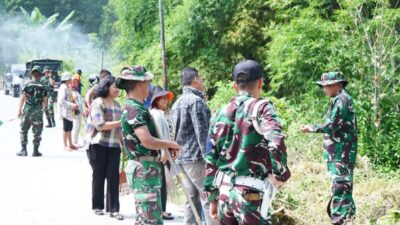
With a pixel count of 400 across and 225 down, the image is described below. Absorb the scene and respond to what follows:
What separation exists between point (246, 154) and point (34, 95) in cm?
942

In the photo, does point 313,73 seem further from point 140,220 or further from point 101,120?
point 140,220

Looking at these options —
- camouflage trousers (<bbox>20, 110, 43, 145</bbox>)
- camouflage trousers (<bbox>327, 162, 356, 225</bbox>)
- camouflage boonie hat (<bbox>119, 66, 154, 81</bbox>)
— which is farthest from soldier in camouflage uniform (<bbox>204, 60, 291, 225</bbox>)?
camouflage trousers (<bbox>20, 110, 43, 145</bbox>)

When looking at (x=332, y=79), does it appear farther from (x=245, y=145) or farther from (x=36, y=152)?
(x=36, y=152)

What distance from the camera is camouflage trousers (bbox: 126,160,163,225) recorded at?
5461 mm

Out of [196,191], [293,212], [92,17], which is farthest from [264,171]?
[92,17]

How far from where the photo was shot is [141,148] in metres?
5.50

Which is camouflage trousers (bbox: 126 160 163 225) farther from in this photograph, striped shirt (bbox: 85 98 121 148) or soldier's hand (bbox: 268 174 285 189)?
striped shirt (bbox: 85 98 121 148)

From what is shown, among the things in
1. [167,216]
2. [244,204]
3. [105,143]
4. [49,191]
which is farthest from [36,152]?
[244,204]

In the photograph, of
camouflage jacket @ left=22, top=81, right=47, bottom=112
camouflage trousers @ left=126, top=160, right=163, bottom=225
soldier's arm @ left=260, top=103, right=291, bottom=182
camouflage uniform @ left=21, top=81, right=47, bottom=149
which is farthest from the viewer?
camouflage uniform @ left=21, top=81, right=47, bottom=149

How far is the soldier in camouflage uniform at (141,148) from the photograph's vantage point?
537cm

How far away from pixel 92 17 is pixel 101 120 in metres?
62.8

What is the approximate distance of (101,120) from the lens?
7.98 metres

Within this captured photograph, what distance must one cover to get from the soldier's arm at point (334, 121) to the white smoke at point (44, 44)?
41.2 meters

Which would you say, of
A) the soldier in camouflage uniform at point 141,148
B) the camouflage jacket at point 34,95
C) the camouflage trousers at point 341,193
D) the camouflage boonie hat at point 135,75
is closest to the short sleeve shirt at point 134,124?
the soldier in camouflage uniform at point 141,148
